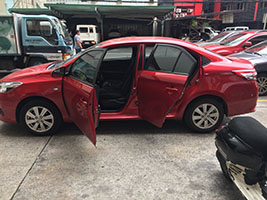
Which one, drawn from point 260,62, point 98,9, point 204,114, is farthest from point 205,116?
point 98,9

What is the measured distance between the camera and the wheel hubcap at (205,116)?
3607 mm

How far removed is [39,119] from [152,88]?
1897 mm

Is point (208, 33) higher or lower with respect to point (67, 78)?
higher

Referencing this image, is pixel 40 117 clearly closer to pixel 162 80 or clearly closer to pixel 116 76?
pixel 116 76

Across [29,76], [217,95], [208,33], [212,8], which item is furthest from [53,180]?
[212,8]

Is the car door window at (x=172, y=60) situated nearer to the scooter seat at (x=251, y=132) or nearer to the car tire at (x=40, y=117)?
the scooter seat at (x=251, y=132)

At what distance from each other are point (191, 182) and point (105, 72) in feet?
9.96

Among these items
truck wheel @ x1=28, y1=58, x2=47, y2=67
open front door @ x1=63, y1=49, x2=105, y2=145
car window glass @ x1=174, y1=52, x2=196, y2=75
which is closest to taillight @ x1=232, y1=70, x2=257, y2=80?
car window glass @ x1=174, y1=52, x2=196, y2=75

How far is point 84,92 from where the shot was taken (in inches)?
118

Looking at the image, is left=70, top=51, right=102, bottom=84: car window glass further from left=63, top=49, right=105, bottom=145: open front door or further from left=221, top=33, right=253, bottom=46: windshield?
left=221, top=33, right=253, bottom=46: windshield

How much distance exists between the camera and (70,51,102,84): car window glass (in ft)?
10.8

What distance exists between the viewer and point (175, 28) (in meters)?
28.0

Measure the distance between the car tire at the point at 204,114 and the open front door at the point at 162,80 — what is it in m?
0.48

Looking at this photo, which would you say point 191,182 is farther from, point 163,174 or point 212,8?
point 212,8
